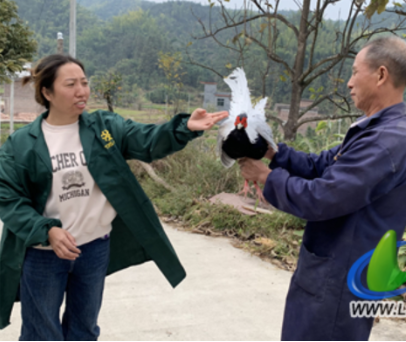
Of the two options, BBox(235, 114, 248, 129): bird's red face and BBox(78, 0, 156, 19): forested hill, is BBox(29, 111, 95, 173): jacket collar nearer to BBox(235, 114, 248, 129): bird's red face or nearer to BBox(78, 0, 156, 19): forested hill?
BBox(235, 114, 248, 129): bird's red face

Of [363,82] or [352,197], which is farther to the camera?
[363,82]

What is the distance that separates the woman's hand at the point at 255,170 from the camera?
168cm

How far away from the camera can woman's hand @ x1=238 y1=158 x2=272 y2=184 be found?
1.68 metres

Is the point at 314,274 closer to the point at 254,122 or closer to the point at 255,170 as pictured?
the point at 255,170

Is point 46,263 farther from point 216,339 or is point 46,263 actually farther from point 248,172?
point 216,339

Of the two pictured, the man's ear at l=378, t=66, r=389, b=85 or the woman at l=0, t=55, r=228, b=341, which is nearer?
the man's ear at l=378, t=66, r=389, b=85

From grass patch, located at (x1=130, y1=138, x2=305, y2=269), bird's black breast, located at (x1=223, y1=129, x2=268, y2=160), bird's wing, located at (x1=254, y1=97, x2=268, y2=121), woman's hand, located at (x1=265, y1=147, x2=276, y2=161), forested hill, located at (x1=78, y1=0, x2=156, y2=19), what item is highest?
forested hill, located at (x1=78, y1=0, x2=156, y2=19)

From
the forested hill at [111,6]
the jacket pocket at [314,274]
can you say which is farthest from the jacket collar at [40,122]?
the forested hill at [111,6]

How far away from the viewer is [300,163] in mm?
1925

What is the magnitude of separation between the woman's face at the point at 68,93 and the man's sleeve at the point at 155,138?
0.25 m

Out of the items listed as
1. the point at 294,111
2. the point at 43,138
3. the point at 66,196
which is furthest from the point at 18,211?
the point at 294,111

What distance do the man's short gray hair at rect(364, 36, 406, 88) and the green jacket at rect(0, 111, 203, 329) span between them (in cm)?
83

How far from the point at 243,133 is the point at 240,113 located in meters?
0.11

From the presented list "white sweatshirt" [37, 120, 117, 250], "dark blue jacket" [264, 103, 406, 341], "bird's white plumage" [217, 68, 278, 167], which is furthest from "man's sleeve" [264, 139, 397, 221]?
"white sweatshirt" [37, 120, 117, 250]
